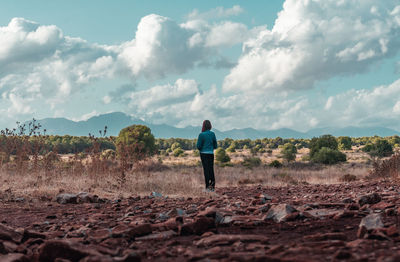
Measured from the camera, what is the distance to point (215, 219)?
433 centimetres

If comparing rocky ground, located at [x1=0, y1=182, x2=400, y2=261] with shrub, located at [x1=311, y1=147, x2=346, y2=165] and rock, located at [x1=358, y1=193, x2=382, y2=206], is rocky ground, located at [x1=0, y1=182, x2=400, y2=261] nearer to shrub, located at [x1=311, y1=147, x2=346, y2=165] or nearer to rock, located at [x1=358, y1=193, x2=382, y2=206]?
rock, located at [x1=358, y1=193, x2=382, y2=206]

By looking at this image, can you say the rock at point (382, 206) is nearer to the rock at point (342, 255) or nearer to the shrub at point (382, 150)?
the rock at point (342, 255)

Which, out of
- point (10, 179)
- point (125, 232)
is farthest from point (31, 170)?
point (125, 232)

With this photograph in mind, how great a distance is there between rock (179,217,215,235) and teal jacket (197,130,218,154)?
6.99 m

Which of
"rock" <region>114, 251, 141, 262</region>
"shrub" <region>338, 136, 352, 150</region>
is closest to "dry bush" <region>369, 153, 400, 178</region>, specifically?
"rock" <region>114, 251, 141, 262</region>

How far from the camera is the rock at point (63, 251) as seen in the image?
290cm

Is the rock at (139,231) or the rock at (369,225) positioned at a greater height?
the rock at (369,225)

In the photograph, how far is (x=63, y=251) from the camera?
2988 millimetres

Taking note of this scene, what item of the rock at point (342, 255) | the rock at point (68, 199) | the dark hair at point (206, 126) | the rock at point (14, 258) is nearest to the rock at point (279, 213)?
the rock at point (342, 255)

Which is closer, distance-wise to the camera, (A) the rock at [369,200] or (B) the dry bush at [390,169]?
(A) the rock at [369,200]

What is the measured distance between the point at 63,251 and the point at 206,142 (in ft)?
26.4

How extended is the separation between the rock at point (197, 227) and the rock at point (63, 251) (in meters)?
1.02

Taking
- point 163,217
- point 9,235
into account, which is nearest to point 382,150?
point 163,217

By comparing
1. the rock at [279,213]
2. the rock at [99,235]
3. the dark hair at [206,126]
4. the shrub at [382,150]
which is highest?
the dark hair at [206,126]
